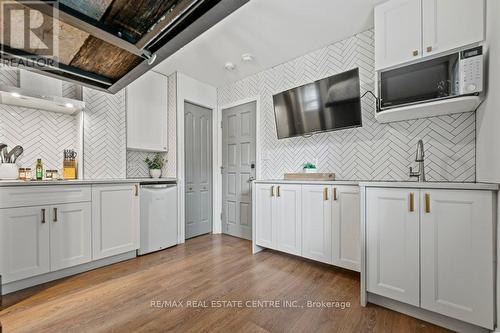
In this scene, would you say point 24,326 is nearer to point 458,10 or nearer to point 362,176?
point 362,176

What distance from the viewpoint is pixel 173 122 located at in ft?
11.4

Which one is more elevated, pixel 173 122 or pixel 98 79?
pixel 173 122

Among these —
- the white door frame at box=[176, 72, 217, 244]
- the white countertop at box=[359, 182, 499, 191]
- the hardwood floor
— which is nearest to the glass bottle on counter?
the hardwood floor

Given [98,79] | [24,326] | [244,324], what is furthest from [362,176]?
[24,326]

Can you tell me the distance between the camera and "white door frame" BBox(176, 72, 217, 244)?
339 cm

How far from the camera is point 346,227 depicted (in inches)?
83.9

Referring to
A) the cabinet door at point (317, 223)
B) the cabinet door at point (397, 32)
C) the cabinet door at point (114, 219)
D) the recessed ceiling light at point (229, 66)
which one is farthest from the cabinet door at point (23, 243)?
the cabinet door at point (397, 32)

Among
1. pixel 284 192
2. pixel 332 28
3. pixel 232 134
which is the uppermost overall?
pixel 332 28

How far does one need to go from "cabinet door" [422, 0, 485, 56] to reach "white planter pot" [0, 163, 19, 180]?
12.8 feet

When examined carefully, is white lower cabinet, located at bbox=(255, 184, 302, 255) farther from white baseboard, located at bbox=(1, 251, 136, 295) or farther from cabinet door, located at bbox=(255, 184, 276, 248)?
white baseboard, located at bbox=(1, 251, 136, 295)

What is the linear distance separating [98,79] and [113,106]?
8.75 feet

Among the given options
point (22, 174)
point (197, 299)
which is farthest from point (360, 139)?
point (22, 174)

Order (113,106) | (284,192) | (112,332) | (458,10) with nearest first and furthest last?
(112,332) → (458,10) → (284,192) → (113,106)

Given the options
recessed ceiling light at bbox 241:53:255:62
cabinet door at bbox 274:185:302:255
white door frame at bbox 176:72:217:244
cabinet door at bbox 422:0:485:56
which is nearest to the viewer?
cabinet door at bbox 422:0:485:56
